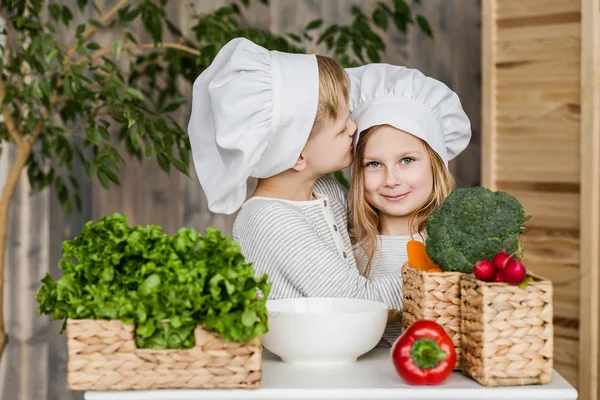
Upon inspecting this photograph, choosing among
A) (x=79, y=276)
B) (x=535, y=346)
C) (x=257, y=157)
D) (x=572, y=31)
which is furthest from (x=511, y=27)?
(x=79, y=276)

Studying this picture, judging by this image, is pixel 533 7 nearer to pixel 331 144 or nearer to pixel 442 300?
pixel 331 144

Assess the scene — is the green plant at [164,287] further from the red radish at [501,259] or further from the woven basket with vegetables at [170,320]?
the red radish at [501,259]

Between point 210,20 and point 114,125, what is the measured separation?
865 mm

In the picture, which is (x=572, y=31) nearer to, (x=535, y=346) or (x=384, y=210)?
(x=384, y=210)

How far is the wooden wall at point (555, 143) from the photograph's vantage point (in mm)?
2635

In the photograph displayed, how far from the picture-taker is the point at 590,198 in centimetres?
261

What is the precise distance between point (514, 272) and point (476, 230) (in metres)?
0.13

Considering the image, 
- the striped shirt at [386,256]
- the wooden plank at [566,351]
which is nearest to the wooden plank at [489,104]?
the wooden plank at [566,351]

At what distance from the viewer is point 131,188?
347 centimetres

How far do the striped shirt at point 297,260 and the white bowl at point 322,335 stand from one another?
0.65 feet

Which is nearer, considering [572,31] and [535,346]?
[535,346]

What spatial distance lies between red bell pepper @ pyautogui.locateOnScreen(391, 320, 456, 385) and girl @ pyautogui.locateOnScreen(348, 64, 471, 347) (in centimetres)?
45

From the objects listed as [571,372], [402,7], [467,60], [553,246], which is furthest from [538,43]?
[571,372]

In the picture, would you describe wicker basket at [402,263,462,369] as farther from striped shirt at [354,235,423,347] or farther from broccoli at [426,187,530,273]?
striped shirt at [354,235,423,347]
